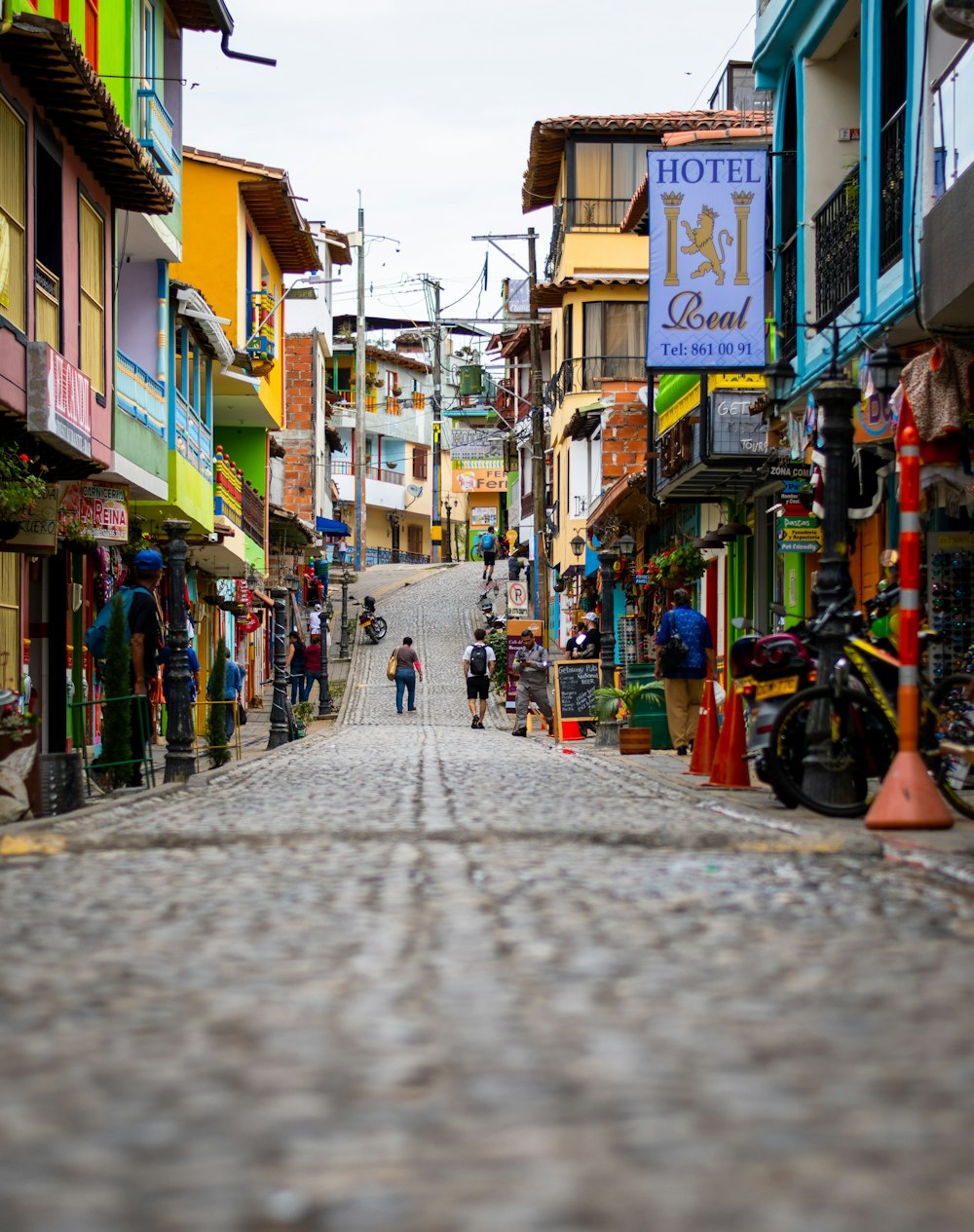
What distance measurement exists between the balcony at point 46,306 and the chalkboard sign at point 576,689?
34.3ft

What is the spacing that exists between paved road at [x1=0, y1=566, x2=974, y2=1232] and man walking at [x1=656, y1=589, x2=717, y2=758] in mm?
10418

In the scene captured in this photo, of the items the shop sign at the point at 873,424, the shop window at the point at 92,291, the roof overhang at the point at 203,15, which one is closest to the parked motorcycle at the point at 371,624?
the roof overhang at the point at 203,15

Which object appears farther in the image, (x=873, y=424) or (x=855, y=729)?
(x=873, y=424)

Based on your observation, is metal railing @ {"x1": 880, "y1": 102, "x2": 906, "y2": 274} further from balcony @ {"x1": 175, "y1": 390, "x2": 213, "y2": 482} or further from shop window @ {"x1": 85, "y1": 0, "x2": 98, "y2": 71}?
balcony @ {"x1": 175, "y1": 390, "x2": 213, "y2": 482}

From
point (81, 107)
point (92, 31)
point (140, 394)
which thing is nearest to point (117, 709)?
point (81, 107)

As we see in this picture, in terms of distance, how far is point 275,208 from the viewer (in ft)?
111

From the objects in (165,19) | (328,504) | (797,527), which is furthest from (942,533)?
(328,504)

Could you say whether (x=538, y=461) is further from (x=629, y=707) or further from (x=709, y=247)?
(x=709, y=247)

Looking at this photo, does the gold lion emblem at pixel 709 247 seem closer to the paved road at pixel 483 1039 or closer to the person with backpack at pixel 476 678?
the paved road at pixel 483 1039

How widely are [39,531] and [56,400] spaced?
1.28m

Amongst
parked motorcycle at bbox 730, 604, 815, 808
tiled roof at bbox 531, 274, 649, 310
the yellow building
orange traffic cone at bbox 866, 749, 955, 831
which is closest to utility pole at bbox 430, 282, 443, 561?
tiled roof at bbox 531, 274, 649, 310

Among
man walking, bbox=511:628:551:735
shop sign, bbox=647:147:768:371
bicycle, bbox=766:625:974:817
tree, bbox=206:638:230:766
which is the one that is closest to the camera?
bicycle, bbox=766:625:974:817

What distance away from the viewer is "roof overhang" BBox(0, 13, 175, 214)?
45.4 ft

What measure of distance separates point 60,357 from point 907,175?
709cm
